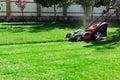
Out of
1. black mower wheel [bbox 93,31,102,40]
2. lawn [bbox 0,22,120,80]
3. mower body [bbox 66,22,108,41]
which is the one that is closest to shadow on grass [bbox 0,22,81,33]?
mower body [bbox 66,22,108,41]

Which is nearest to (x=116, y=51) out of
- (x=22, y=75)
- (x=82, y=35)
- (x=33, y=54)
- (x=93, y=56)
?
(x=93, y=56)

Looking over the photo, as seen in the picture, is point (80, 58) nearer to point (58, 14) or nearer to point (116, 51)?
point (116, 51)

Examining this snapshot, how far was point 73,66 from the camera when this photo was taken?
10336mm

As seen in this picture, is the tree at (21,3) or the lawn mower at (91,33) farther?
the tree at (21,3)

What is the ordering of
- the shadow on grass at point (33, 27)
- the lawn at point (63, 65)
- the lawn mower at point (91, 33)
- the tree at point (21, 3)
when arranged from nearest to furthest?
1. the lawn at point (63, 65)
2. the lawn mower at point (91, 33)
3. the shadow on grass at point (33, 27)
4. the tree at point (21, 3)

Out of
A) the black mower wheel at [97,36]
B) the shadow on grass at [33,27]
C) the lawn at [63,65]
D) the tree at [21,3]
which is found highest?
the tree at [21,3]

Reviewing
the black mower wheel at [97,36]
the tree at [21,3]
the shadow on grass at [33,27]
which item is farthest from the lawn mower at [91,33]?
the tree at [21,3]

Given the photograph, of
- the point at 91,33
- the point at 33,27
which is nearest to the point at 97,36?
the point at 91,33

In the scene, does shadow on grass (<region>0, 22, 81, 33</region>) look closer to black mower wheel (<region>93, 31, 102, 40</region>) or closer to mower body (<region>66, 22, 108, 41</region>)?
mower body (<region>66, 22, 108, 41</region>)

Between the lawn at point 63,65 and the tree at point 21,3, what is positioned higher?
the tree at point 21,3

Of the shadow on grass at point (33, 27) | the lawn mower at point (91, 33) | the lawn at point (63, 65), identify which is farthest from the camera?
the shadow on grass at point (33, 27)

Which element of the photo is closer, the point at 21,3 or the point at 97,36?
the point at 97,36

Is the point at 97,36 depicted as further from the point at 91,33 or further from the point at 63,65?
the point at 63,65

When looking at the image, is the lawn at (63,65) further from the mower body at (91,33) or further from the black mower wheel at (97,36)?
the black mower wheel at (97,36)
